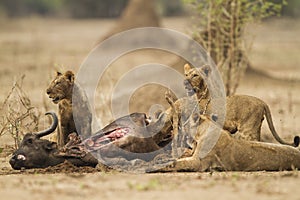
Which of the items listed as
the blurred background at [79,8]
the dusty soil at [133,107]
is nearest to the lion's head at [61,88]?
the dusty soil at [133,107]

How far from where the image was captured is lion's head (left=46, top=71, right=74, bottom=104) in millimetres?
7223

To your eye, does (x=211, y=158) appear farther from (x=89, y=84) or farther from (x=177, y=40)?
(x=177, y=40)

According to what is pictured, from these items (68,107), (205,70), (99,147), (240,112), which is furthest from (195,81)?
(68,107)

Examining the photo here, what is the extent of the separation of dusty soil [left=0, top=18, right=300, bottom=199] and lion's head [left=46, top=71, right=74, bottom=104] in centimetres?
78

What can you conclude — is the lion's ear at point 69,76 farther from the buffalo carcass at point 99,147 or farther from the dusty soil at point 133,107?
the dusty soil at point 133,107

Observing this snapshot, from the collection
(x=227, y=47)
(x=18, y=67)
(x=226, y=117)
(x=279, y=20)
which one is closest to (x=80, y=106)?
(x=226, y=117)

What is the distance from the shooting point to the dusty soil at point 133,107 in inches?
216

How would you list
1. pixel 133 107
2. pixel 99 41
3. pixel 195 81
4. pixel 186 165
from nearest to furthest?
pixel 186 165
pixel 195 81
pixel 133 107
pixel 99 41

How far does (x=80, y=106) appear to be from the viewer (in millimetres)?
7262

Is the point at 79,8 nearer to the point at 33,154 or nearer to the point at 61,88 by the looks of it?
the point at 61,88

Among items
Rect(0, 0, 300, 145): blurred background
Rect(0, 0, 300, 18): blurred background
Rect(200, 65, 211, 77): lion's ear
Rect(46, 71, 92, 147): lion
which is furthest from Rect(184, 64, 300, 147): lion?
Rect(0, 0, 300, 18): blurred background

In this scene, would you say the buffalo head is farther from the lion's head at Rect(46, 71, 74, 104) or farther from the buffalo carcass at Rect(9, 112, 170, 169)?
the lion's head at Rect(46, 71, 74, 104)

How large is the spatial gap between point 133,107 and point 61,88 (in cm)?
412

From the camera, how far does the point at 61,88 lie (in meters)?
7.22
